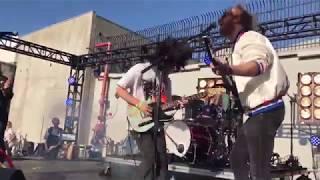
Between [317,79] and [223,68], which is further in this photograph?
[317,79]

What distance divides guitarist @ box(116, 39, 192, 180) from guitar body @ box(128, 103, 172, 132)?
0.12 ft

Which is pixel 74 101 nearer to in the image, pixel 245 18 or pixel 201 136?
pixel 201 136

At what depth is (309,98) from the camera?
8984 millimetres

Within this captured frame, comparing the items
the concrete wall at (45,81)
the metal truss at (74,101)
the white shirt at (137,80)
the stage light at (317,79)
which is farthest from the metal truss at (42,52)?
the white shirt at (137,80)

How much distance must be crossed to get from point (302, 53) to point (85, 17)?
1009cm

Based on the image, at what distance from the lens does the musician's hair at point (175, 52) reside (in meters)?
3.04

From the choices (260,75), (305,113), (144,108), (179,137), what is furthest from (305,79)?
(260,75)

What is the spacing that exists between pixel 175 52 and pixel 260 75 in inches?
35.8

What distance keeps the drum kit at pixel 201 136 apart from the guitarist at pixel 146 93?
1931 mm

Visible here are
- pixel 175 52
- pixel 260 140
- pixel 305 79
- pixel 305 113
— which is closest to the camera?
pixel 260 140

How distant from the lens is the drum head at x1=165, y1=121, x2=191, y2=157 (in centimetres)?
553

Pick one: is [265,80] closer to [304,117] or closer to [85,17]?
[304,117]

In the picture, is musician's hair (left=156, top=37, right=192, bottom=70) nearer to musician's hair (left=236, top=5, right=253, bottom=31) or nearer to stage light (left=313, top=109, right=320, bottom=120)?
musician's hair (left=236, top=5, right=253, bottom=31)

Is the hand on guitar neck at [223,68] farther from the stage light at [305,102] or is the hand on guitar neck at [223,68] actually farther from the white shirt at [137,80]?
the stage light at [305,102]
